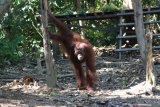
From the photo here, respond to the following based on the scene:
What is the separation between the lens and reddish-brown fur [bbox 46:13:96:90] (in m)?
7.71

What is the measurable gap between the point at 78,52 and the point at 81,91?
29.8 inches

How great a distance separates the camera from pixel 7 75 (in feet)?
29.1

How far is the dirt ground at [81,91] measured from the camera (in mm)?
6023

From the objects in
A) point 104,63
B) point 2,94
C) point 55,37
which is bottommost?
point 104,63

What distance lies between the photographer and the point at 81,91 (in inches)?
298

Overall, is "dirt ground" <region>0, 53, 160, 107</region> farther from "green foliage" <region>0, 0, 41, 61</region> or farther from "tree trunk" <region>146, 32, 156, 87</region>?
"green foliage" <region>0, 0, 41, 61</region>

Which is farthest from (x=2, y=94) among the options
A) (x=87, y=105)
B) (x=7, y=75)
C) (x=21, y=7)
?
(x=21, y=7)

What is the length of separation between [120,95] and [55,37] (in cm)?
178

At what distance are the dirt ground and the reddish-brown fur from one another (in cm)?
25

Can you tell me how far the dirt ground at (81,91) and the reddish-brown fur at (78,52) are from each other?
25 cm

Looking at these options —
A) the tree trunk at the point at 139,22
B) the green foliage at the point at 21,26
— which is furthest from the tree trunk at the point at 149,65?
the green foliage at the point at 21,26

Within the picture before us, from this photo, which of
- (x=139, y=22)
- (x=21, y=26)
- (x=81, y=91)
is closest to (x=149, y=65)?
(x=139, y=22)

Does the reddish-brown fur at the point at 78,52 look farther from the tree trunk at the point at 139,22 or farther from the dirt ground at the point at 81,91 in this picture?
the tree trunk at the point at 139,22

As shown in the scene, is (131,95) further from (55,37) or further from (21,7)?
(21,7)
